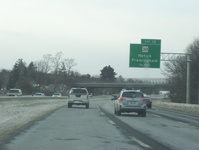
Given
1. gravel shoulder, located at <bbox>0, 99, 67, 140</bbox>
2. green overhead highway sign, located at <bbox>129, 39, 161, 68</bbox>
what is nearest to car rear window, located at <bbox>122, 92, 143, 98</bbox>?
gravel shoulder, located at <bbox>0, 99, 67, 140</bbox>

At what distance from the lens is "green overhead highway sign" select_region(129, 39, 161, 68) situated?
139ft

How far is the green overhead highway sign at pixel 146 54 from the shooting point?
42.3 meters

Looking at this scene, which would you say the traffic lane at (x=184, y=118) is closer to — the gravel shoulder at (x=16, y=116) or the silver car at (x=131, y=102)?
the silver car at (x=131, y=102)

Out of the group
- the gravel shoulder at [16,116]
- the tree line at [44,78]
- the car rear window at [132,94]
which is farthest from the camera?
the tree line at [44,78]

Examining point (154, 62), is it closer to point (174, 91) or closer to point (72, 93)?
point (72, 93)

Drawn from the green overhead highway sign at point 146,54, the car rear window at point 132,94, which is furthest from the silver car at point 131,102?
the green overhead highway sign at point 146,54

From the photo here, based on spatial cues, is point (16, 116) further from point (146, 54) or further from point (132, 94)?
point (146, 54)

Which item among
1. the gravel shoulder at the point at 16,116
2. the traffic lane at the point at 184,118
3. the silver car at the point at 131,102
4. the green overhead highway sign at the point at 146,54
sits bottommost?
the gravel shoulder at the point at 16,116

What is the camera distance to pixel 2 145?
10867 mm

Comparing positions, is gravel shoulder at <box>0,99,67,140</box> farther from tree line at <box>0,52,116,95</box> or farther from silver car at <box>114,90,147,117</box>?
tree line at <box>0,52,116,95</box>

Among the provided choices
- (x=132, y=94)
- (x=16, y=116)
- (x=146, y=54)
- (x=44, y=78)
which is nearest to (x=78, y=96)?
(x=146, y=54)

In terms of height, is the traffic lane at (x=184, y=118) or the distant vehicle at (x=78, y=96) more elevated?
the distant vehicle at (x=78, y=96)

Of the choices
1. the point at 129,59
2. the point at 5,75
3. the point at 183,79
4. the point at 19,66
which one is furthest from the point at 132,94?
the point at 5,75

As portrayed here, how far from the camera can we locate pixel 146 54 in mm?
42438
